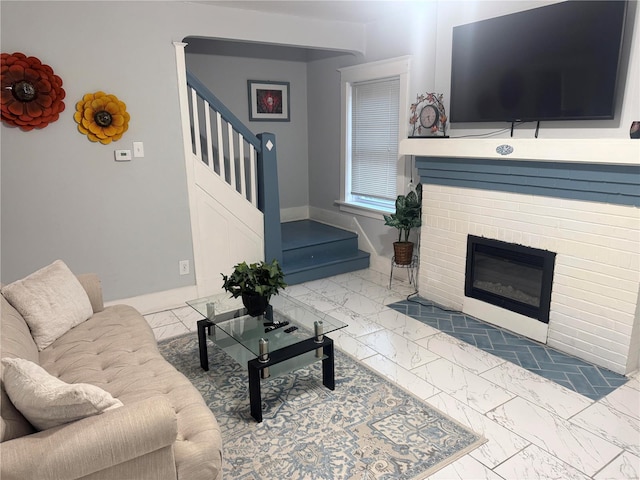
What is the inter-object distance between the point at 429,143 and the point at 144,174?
228 cm

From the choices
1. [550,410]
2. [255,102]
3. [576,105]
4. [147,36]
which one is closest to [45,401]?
[550,410]

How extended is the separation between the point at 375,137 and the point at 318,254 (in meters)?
1.36

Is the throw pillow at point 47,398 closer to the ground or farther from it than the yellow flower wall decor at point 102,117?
closer to the ground

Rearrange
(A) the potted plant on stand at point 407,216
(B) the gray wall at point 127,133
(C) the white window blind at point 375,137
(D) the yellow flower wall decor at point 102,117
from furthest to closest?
(C) the white window blind at point 375,137 < (A) the potted plant on stand at point 407,216 < (D) the yellow flower wall decor at point 102,117 < (B) the gray wall at point 127,133

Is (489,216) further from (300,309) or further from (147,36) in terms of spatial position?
(147,36)

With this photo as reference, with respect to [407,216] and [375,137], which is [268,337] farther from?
[375,137]

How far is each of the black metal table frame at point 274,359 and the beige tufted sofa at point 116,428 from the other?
16.6 inches

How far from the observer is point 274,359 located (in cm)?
233

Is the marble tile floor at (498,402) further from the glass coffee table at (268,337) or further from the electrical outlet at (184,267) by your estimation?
the glass coffee table at (268,337)

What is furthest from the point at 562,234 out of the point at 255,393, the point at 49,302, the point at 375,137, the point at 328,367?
the point at 49,302

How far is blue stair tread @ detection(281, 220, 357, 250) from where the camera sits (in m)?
4.65

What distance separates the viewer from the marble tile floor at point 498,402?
6.60ft

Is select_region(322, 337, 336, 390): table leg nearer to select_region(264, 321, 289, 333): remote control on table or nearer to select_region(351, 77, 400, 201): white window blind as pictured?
select_region(264, 321, 289, 333): remote control on table

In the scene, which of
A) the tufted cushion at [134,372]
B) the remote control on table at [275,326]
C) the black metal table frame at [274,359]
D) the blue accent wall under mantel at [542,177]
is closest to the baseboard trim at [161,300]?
the tufted cushion at [134,372]
